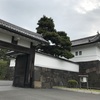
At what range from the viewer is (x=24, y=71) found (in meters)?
10.3

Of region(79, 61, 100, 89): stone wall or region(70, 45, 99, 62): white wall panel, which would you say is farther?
region(70, 45, 99, 62): white wall panel

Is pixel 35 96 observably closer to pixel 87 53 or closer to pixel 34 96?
pixel 34 96

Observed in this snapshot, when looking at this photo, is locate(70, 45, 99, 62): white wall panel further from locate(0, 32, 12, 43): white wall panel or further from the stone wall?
locate(0, 32, 12, 43): white wall panel

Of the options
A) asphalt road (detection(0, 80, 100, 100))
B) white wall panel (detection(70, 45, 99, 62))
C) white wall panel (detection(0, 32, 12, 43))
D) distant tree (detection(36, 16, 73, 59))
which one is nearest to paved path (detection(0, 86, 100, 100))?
asphalt road (detection(0, 80, 100, 100))

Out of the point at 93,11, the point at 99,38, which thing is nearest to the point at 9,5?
the point at 93,11

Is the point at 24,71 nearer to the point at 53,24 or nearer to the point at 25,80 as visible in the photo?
the point at 25,80

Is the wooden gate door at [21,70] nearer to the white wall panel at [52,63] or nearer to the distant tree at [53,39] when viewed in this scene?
the white wall panel at [52,63]

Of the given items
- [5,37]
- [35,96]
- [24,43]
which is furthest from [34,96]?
[24,43]

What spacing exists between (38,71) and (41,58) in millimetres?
1033

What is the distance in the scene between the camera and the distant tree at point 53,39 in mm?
13328

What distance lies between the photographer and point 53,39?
43.6 ft

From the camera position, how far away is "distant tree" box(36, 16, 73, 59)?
13328 mm

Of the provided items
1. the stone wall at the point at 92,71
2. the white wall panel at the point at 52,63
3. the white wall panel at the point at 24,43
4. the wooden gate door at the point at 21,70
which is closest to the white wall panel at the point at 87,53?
the stone wall at the point at 92,71

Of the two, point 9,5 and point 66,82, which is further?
point 66,82
